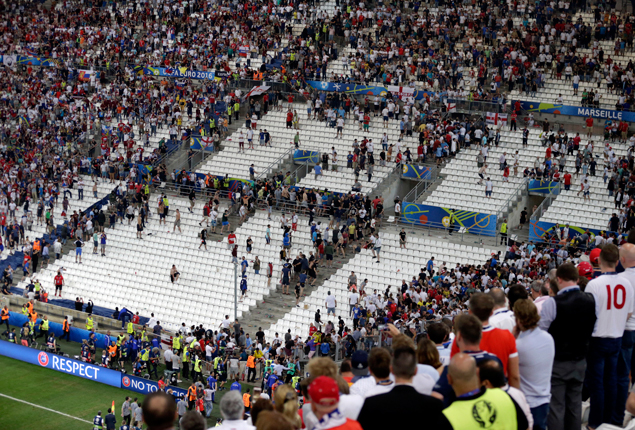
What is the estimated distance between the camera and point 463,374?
19.6 feet

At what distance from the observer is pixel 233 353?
26750mm

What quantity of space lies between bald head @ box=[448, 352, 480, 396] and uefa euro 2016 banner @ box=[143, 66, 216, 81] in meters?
39.3

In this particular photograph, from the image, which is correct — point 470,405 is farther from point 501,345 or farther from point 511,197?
point 511,197

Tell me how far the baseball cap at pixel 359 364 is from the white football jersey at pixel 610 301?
2449 mm

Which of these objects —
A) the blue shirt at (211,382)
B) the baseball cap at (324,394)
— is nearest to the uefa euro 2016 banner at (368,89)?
the blue shirt at (211,382)

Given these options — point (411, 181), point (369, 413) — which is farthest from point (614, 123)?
point (369, 413)

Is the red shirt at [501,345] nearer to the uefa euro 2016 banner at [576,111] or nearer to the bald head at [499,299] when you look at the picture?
the bald head at [499,299]

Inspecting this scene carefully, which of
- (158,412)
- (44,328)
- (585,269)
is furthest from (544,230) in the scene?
(158,412)

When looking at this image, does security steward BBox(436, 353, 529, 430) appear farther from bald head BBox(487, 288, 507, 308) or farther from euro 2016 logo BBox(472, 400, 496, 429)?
bald head BBox(487, 288, 507, 308)

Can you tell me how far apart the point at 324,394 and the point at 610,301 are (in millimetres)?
3964

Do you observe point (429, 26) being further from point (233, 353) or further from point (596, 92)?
point (233, 353)

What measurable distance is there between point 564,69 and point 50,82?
1150 inches

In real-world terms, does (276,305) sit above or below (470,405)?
below

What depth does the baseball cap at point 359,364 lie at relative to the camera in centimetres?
798
